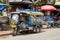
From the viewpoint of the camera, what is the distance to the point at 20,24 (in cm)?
2553

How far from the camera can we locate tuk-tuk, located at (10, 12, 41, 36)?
25.0 metres

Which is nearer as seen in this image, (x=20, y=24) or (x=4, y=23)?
(x=20, y=24)

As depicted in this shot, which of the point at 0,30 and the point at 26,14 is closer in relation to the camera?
the point at 26,14

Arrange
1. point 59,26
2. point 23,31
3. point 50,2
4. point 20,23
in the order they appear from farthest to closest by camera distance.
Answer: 1. point 50,2
2. point 59,26
3. point 23,31
4. point 20,23

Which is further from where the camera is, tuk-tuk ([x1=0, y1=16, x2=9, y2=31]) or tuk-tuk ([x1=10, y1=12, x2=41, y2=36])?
tuk-tuk ([x1=0, y1=16, x2=9, y2=31])

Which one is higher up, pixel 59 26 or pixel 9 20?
pixel 9 20

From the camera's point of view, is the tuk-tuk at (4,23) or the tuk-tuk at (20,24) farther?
the tuk-tuk at (4,23)

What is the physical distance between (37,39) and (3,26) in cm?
860

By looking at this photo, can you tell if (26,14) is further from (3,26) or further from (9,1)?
(9,1)

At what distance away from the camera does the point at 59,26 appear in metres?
38.9

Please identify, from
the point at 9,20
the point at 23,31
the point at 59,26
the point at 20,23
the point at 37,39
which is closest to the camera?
the point at 37,39

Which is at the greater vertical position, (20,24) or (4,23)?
(20,24)

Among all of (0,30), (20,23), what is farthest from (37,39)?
(0,30)

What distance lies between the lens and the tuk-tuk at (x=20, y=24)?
25016mm
